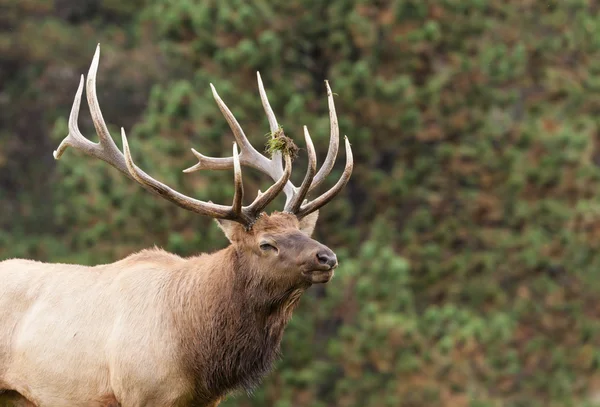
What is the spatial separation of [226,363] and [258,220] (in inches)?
32.4

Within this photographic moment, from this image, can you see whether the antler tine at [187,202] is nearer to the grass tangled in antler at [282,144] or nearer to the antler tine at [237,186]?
the antler tine at [237,186]

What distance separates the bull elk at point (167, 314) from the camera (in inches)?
253

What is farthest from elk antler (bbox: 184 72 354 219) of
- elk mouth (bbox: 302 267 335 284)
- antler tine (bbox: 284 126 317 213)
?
elk mouth (bbox: 302 267 335 284)

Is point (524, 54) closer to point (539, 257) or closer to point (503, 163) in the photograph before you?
point (503, 163)

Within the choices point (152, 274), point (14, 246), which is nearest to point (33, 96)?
point (14, 246)

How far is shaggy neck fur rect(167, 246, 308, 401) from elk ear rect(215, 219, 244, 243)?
63 millimetres

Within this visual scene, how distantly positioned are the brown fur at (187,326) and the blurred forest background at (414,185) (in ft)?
26.9

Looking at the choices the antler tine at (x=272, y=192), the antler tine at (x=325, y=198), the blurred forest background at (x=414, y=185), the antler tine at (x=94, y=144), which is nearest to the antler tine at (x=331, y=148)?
the antler tine at (x=325, y=198)

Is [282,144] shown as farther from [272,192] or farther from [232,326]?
[232,326]

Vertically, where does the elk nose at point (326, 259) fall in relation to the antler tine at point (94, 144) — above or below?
below

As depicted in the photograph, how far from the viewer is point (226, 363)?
6586 millimetres

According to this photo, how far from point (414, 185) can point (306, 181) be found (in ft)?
33.9

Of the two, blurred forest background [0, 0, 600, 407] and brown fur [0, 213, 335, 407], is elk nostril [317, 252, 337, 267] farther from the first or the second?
blurred forest background [0, 0, 600, 407]

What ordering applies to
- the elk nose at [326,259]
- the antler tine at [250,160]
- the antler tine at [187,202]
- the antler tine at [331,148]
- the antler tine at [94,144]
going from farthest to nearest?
the antler tine at [250,160], the antler tine at [331,148], the antler tine at [94,144], the antler tine at [187,202], the elk nose at [326,259]
